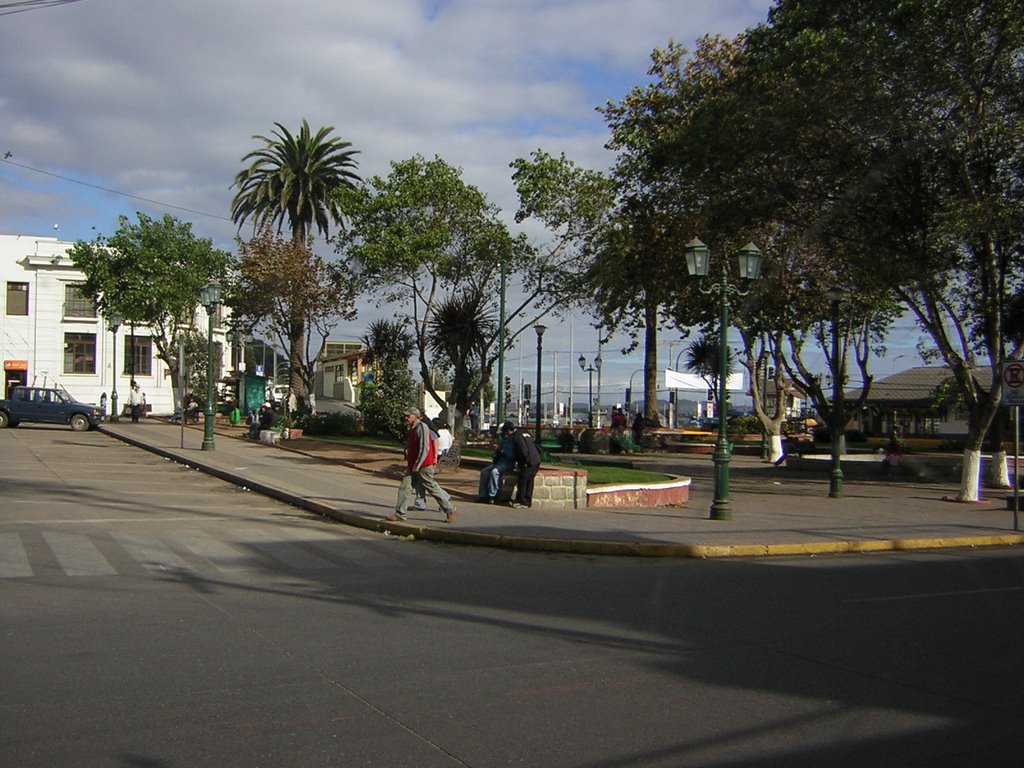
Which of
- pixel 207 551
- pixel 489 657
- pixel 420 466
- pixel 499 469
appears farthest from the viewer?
pixel 499 469

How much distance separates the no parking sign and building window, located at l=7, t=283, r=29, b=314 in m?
55.6

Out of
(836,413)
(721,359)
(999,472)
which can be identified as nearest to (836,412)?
(836,413)

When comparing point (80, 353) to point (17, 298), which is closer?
point (17, 298)

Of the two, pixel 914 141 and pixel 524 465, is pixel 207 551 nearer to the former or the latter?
pixel 524 465

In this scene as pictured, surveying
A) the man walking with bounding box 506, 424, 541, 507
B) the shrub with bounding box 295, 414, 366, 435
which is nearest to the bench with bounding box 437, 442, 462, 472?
the man walking with bounding box 506, 424, 541, 507

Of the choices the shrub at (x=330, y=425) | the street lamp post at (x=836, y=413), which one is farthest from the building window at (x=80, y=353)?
the street lamp post at (x=836, y=413)

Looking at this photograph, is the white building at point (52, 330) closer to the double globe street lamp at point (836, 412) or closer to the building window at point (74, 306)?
the building window at point (74, 306)

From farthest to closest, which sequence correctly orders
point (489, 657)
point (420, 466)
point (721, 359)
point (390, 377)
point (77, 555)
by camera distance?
point (390, 377), point (721, 359), point (420, 466), point (77, 555), point (489, 657)

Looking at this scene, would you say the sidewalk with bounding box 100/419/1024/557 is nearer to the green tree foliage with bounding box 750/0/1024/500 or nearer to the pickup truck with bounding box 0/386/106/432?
the green tree foliage with bounding box 750/0/1024/500

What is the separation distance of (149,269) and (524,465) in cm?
3232

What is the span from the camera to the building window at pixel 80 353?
58469 millimetres

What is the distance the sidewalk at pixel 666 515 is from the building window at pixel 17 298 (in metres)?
36.0

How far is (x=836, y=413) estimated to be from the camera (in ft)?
84.6

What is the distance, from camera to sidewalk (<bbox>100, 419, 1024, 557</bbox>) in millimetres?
13773
